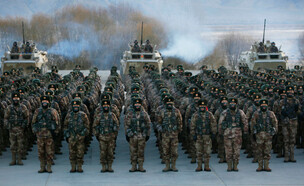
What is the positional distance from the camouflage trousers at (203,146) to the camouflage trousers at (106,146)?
1748 millimetres

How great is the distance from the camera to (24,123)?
1334 cm

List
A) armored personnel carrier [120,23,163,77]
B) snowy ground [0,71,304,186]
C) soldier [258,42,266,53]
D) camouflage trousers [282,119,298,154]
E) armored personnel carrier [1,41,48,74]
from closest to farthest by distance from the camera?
snowy ground [0,71,304,186] → camouflage trousers [282,119,298,154] → armored personnel carrier [1,41,48,74] → armored personnel carrier [120,23,163,77] → soldier [258,42,266,53]

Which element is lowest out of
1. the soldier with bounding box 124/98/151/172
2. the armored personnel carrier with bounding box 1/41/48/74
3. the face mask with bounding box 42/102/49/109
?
the soldier with bounding box 124/98/151/172

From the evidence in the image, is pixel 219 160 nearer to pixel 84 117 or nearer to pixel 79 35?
pixel 84 117

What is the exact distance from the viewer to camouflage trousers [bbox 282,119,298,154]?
1354 cm

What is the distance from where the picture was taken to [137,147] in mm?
12727

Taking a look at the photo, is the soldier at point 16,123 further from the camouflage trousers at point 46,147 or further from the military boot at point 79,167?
the military boot at point 79,167

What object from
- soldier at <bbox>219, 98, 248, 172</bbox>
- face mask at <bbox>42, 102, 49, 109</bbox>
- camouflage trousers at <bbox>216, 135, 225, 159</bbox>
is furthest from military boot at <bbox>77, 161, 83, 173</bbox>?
camouflage trousers at <bbox>216, 135, 225, 159</bbox>

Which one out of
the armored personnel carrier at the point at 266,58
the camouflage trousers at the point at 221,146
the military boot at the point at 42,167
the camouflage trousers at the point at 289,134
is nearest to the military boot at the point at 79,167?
the military boot at the point at 42,167

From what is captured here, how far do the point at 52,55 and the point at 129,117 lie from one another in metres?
41.3

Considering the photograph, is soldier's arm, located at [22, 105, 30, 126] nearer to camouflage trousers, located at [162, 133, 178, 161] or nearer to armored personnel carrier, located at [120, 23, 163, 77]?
camouflage trousers, located at [162, 133, 178, 161]

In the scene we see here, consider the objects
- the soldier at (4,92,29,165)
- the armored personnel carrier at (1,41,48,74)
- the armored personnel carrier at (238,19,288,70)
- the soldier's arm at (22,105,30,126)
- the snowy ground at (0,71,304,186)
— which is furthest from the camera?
the armored personnel carrier at (238,19,288,70)

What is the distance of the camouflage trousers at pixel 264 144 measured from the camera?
12664 mm

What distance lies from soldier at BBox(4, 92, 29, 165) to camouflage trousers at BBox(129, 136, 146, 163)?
8.11ft
